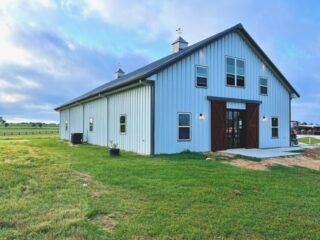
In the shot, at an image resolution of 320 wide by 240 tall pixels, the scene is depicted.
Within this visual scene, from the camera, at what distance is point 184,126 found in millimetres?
15508

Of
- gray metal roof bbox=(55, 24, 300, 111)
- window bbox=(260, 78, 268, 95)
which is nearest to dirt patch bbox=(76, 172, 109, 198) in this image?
gray metal roof bbox=(55, 24, 300, 111)

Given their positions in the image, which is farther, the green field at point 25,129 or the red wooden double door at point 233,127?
the green field at point 25,129

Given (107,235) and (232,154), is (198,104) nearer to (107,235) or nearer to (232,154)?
(232,154)

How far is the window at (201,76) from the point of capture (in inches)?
634

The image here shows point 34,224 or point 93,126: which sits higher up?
point 93,126

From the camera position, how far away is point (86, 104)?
2441 cm

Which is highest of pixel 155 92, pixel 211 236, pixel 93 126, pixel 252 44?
pixel 252 44

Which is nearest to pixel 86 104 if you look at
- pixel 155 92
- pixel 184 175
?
pixel 155 92

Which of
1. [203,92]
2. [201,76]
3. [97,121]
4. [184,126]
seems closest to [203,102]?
[203,92]

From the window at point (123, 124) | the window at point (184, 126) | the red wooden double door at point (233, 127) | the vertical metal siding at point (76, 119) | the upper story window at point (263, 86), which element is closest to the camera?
the window at point (184, 126)

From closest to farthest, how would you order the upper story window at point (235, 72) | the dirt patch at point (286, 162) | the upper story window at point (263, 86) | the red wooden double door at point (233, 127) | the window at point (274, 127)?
the dirt patch at point (286, 162), the red wooden double door at point (233, 127), the upper story window at point (235, 72), the upper story window at point (263, 86), the window at point (274, 127)

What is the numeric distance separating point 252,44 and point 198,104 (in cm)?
552

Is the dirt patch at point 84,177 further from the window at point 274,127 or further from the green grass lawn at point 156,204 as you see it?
the window at point 274,127

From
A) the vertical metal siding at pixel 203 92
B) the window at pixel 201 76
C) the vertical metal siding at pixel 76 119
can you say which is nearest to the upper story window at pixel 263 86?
the vertical metal siding at pixel 203 92
